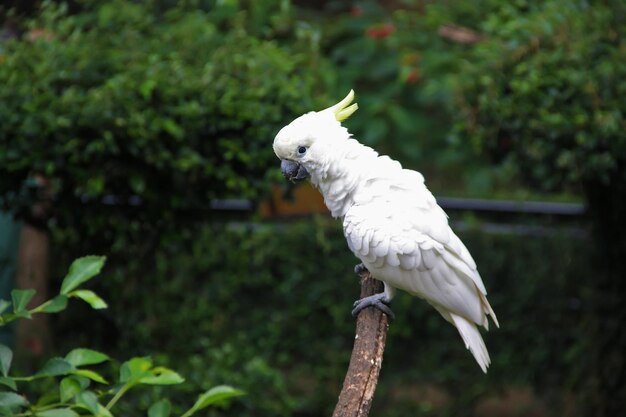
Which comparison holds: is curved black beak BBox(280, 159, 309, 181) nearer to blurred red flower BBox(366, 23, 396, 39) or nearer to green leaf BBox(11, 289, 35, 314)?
green leaf BBox(11, 289, 35, 314)

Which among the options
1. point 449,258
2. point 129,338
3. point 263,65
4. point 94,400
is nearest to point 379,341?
point 449,258

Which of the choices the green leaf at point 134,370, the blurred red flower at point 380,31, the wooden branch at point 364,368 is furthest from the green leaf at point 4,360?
the blurred red flower at point 380,31

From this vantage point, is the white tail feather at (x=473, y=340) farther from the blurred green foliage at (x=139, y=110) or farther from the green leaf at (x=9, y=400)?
the green leaf at (x=9, y=400)

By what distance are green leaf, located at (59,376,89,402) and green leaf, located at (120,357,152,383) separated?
0.29ft

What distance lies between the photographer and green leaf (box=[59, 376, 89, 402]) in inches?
79.0

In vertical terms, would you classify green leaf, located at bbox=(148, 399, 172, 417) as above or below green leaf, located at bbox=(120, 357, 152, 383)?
below

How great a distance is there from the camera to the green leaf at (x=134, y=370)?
2.05 meters

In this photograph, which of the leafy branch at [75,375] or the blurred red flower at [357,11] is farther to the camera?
the blurred red flower at [357,11]

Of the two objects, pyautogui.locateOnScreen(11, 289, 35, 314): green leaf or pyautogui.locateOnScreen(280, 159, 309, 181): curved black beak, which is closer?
pyautogui.locateOnScreen(11, 289, 35, 314): green leaf

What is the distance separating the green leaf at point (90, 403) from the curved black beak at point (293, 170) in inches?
29.2

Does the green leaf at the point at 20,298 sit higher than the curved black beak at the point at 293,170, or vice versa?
the green leaf at the point at 20,298

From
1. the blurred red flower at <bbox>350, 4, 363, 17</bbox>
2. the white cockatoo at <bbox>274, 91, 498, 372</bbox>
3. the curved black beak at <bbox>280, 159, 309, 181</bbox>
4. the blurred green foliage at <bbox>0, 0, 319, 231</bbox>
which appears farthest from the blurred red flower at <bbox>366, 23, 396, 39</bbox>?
the curved black beak at <bbox>280, 159, 309, 181</bbox>

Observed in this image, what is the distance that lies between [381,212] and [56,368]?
0.90 metres

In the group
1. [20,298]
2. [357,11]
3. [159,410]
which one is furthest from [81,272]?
[357,11]
